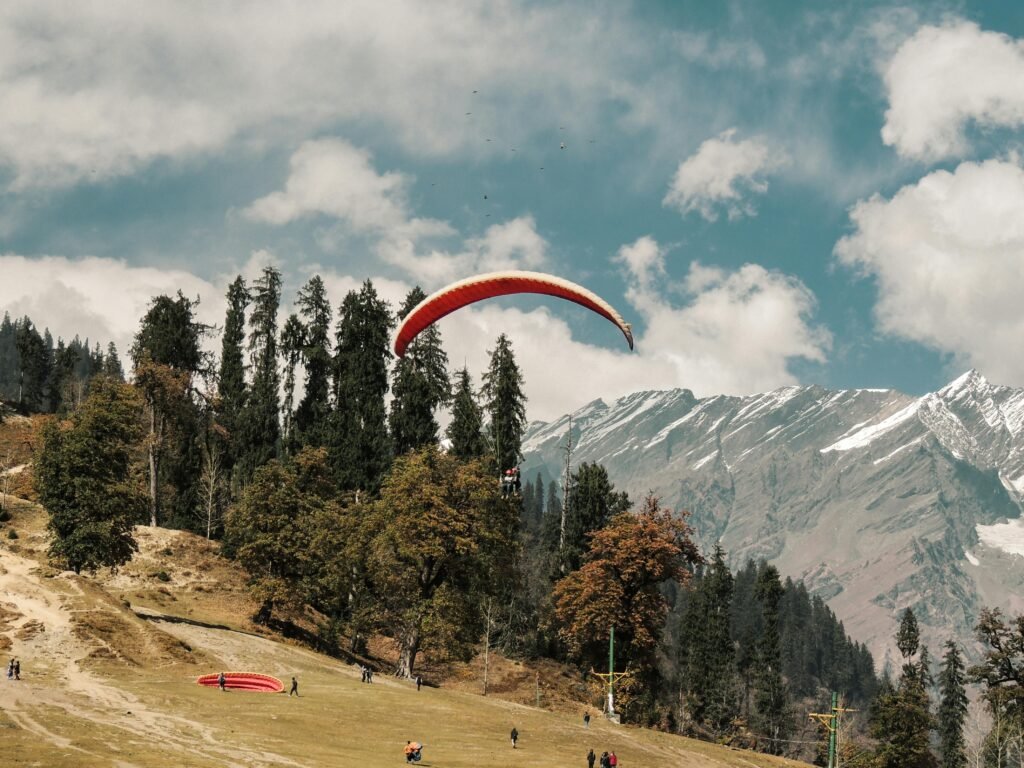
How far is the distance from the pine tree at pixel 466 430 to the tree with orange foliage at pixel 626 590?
13.8 meters

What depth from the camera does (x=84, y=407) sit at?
2648 inches

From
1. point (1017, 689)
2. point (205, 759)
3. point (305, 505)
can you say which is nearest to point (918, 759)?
point (1017, 689)

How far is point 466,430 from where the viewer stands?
268 feet

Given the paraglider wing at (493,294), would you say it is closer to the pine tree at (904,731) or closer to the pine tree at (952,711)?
the pine tree at (904,731)

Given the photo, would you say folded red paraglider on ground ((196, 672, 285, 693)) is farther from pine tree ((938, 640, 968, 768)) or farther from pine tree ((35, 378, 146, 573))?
pine tree ((938, 640, 968, 768))

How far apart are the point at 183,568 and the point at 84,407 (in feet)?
49.3

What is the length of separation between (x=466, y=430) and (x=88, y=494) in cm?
3167

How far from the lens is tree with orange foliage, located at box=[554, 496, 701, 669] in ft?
228

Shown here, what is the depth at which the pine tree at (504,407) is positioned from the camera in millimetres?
82519

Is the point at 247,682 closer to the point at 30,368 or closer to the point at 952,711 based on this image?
the point at 952,711

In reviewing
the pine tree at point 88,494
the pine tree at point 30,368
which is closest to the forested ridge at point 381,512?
the pine tree at point 88,494

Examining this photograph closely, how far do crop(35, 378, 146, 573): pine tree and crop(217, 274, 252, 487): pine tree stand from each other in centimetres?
2878

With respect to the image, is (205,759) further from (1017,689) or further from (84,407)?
(1017,689)

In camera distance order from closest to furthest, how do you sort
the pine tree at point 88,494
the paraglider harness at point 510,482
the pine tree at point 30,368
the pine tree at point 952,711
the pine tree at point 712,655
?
the paraglider harness at point 510,482 < the pine tree at point 88,494 < the pine tree at point 952,711 < the pine tree at point 712,655 < the pine tree at point 30,368
